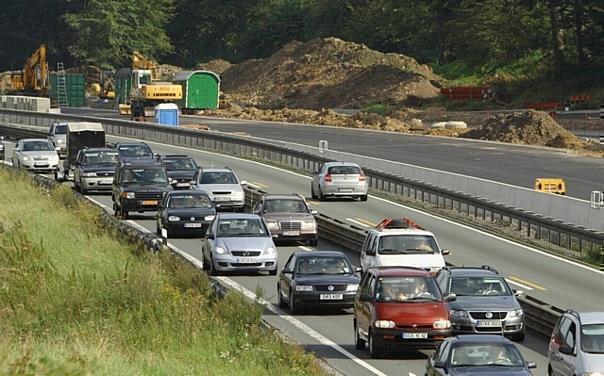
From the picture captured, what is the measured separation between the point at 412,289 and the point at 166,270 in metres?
6.13

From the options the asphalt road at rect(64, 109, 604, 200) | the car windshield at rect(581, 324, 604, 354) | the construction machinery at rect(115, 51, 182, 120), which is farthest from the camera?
the construction machinery at rect(115, 51, 182, 120)

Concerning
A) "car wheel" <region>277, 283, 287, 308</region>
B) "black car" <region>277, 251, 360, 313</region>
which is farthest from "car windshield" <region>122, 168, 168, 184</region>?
"black car" <region>277, 251, 360, 313</region>

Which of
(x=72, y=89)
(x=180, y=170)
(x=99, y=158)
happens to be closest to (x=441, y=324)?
(x=180, y=170)

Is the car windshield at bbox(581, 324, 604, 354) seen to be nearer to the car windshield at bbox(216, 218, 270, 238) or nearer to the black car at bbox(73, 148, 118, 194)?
the car windshield at bbox(216, 218, 270, 238)

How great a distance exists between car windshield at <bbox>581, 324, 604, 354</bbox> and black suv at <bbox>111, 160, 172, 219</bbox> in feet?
89.2

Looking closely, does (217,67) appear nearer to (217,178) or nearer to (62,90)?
(62,90)

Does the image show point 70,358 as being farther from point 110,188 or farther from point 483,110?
point 483,110

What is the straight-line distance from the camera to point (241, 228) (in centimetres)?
3731

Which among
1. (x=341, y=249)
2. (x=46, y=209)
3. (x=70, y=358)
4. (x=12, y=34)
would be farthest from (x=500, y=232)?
(x=12, y=34)

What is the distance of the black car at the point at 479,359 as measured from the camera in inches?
830

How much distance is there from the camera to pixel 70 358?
57.8 feet

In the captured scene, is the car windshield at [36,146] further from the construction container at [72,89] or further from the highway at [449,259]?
the construction container at [72,89]

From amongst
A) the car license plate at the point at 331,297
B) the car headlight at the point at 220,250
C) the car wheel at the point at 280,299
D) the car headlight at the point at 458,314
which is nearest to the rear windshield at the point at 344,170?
the car headlight at the point at 220,250

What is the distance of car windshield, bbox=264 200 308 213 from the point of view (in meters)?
43.0
